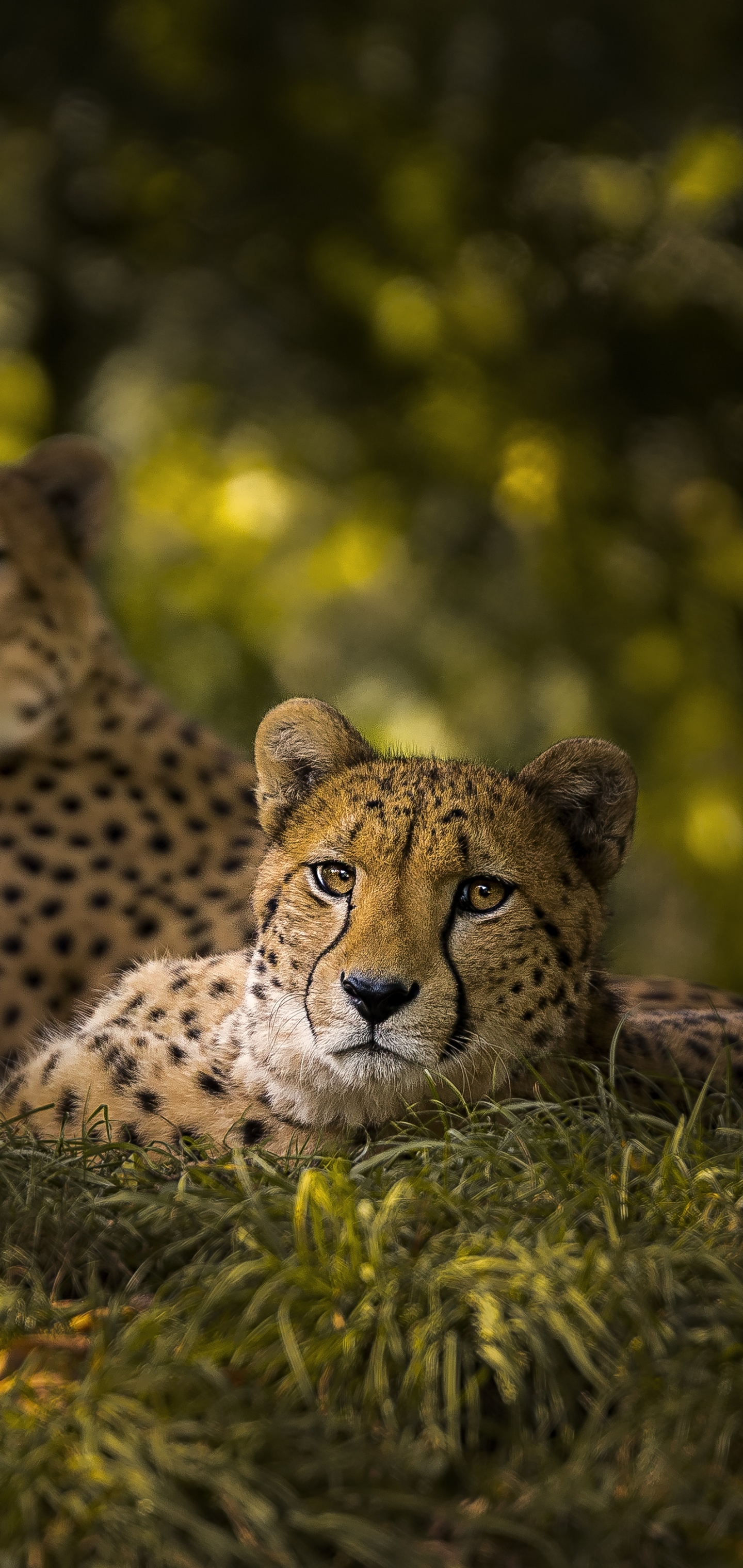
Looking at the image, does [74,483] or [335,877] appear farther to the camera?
[74,483]

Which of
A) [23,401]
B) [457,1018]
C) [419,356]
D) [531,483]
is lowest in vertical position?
[457,1018]

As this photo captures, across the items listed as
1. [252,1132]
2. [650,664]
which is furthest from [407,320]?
[252,1132]

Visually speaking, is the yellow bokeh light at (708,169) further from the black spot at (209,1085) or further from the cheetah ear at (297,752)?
the black spot at (209,1085)

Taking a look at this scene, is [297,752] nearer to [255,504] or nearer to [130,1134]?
[130,1134]

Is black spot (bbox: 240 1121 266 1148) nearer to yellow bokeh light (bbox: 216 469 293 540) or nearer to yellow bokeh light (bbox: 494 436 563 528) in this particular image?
yellow bokeh light (bbox: 494 436 563 528)

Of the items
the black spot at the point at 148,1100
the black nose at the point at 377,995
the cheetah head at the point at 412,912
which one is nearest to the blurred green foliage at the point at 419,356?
the cheetah head at the point at 412,912

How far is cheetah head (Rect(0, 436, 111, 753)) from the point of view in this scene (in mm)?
3238

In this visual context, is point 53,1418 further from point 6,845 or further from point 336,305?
point 336,305

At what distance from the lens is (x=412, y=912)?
80.4 inches

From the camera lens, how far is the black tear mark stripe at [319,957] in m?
2.04

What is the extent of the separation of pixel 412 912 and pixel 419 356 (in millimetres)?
3768

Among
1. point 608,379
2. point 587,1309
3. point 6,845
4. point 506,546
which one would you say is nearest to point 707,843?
point 506,546

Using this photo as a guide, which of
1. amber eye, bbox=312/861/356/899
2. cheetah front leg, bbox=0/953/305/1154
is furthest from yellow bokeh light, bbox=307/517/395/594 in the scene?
amber eye, bbox=312/861/356/899

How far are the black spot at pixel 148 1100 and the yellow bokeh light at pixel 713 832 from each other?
2641 millimetres
